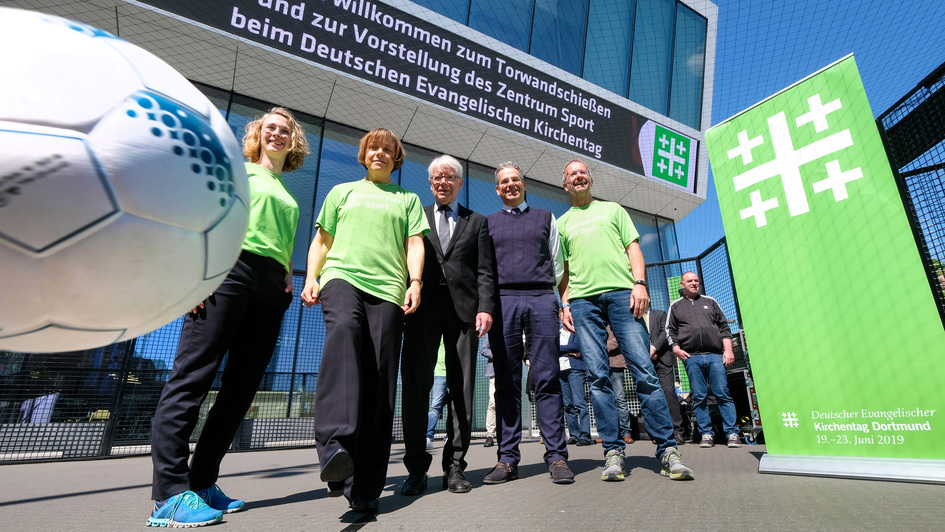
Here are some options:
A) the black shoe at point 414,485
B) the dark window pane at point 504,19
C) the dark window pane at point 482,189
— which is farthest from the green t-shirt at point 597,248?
the dark window pane at point 504,19

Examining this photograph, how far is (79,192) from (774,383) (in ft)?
9.63

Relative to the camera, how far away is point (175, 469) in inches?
61.4

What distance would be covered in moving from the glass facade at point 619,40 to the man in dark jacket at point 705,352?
211 inches

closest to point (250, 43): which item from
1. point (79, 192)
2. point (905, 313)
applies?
point (79, 192)

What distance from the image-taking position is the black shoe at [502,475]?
2230 millimetres

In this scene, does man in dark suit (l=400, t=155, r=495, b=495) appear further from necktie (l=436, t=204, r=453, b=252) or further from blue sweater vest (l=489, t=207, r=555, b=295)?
blue sweater vest (l=489, t=207, r=555, b=295)

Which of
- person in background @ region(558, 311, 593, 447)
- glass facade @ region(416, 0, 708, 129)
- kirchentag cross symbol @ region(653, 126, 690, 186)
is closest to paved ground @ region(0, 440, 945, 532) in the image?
person in background @ region(558, 311, 593, 447)

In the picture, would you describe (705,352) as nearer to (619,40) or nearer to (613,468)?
(613,468)

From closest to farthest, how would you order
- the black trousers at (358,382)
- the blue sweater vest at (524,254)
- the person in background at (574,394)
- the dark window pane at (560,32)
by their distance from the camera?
the black trousers at (358,382) → the blue sweater vest at (524,254) → the person in background at (574,394) → the dark window pane at (560,32)

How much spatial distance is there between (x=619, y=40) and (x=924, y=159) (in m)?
7.63

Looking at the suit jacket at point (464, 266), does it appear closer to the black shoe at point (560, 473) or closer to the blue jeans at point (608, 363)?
the blue jeans at point (608, 363)

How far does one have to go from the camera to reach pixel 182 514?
1.50 m

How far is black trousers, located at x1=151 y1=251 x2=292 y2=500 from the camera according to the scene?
5.16ft

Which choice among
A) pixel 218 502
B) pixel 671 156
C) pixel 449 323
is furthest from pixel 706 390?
pixel 671 156
